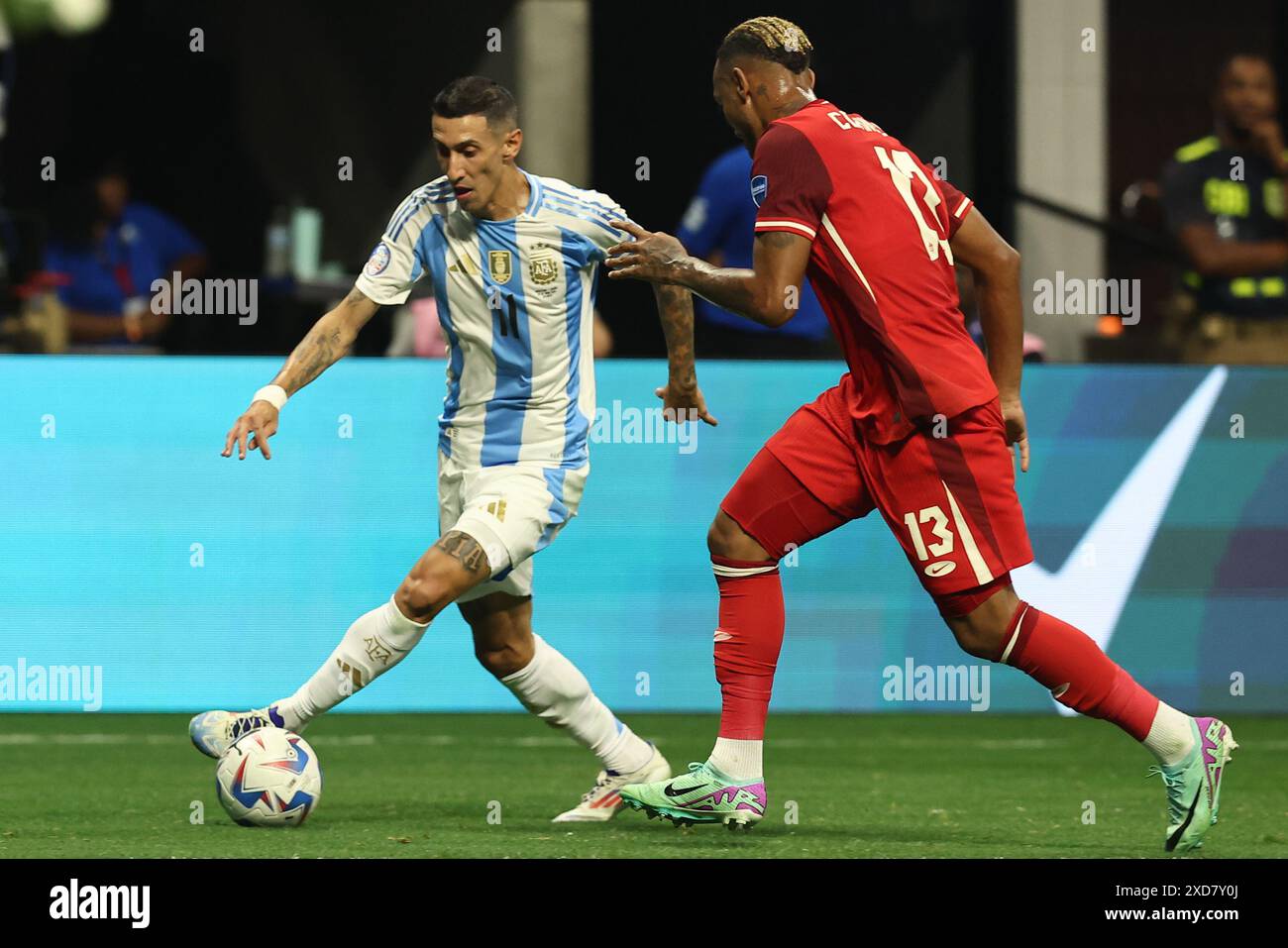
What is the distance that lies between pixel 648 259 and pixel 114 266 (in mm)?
7381

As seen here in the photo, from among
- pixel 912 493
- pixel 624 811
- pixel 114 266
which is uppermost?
pixel 114 266

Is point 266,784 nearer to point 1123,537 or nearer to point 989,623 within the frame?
point 989,623

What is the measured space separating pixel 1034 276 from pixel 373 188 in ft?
15.7

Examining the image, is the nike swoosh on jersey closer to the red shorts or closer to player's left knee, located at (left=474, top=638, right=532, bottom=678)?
player's left knee, located at (left=474, top=638, right=532, bottom=678)

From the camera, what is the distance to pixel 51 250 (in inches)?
504

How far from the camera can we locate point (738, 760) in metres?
6.20

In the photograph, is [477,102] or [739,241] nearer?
[477,102]

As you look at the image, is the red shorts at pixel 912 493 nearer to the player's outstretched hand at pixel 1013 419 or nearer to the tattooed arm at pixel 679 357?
the player's outstretched hand at pixel 1013 419

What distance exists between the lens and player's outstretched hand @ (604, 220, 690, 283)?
581cm

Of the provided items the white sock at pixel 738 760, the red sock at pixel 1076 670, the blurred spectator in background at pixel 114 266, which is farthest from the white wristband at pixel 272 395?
the blurred spectator in background at pixel 114 266

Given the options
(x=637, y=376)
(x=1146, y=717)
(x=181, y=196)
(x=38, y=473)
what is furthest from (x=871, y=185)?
(x=181, y=196)

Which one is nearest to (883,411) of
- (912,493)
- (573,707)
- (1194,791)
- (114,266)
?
(912,493)

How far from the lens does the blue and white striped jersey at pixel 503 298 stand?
6.81 m

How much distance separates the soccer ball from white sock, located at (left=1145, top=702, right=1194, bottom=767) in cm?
222
